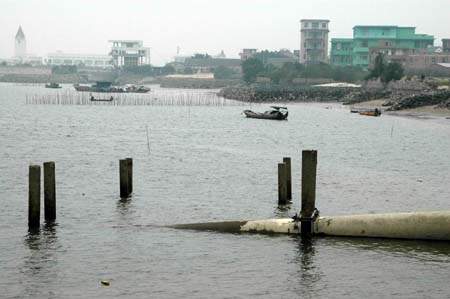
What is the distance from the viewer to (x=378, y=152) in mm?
65125

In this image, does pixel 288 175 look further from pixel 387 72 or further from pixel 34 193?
pixel 387 72

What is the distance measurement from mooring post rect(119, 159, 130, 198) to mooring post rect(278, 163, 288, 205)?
6.37 m

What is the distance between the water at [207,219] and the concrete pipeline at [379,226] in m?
0.29

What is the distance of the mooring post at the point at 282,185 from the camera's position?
108 ft

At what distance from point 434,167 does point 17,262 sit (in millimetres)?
33844

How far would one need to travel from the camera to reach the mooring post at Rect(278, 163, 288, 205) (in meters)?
33.0

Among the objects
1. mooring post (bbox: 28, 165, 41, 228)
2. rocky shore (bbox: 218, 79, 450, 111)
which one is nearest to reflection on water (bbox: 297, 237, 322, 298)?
mooring post (bbox: 28, 165, 41, 228)

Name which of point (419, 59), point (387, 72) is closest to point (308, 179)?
point (387, 72)

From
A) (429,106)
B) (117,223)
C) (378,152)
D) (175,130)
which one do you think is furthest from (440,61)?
(117,223)

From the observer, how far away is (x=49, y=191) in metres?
29.1

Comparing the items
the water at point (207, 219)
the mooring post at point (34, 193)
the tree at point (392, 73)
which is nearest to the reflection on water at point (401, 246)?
the water at point (207, 219)

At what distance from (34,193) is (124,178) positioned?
7.83 metres

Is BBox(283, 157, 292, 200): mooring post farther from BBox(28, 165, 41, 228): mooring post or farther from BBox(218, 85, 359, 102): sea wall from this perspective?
BBox(218, 85, 359, 102): sea wall

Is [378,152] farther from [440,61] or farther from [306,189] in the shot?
[440,61]
